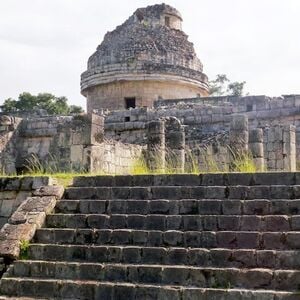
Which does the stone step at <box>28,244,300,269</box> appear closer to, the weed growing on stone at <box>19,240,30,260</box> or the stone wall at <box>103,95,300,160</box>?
the weed growing on stone at <box>19,240,30,260</box>

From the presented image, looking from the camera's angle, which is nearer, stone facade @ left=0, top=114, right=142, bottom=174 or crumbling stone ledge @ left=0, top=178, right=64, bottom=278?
crumbling stone ledge @ left=0, top=178, right=64, bottom=278

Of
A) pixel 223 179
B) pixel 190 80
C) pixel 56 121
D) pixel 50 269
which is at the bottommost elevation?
pixel 50 269

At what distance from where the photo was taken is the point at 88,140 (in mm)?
12570

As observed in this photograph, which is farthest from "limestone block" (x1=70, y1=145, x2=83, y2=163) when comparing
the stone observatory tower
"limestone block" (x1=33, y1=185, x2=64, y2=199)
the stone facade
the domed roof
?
the domed roof

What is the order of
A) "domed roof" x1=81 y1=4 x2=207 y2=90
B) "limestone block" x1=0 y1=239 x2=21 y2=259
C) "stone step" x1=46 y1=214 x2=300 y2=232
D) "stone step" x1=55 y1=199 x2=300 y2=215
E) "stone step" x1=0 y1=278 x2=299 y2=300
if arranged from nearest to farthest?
"stone step" x1=0 y1=278 x2=299 y2=300 → "stone step" x1=46 y1=214 x2=300 y2=232 → "stone step" x1=55 y1=199 x2=300 y2=215 → "limestone block" x1=0 y1=239 x2=21 y2=259 → "domed roof" x1=81 y1=4 x2=207 y2=90

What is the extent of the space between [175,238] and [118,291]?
1.02 metres

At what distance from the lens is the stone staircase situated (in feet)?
23.3

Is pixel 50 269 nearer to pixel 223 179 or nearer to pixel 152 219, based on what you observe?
pixel 152 219

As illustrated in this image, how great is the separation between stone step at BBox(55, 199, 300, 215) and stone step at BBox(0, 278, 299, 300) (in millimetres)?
1407

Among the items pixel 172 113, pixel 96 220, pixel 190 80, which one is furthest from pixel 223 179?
pixel 190 80

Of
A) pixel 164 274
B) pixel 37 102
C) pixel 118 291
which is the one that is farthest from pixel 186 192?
pixel 37 102

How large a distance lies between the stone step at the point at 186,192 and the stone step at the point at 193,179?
0.73 feet

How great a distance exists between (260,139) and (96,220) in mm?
4784

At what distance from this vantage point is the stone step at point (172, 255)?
716 centimetres
